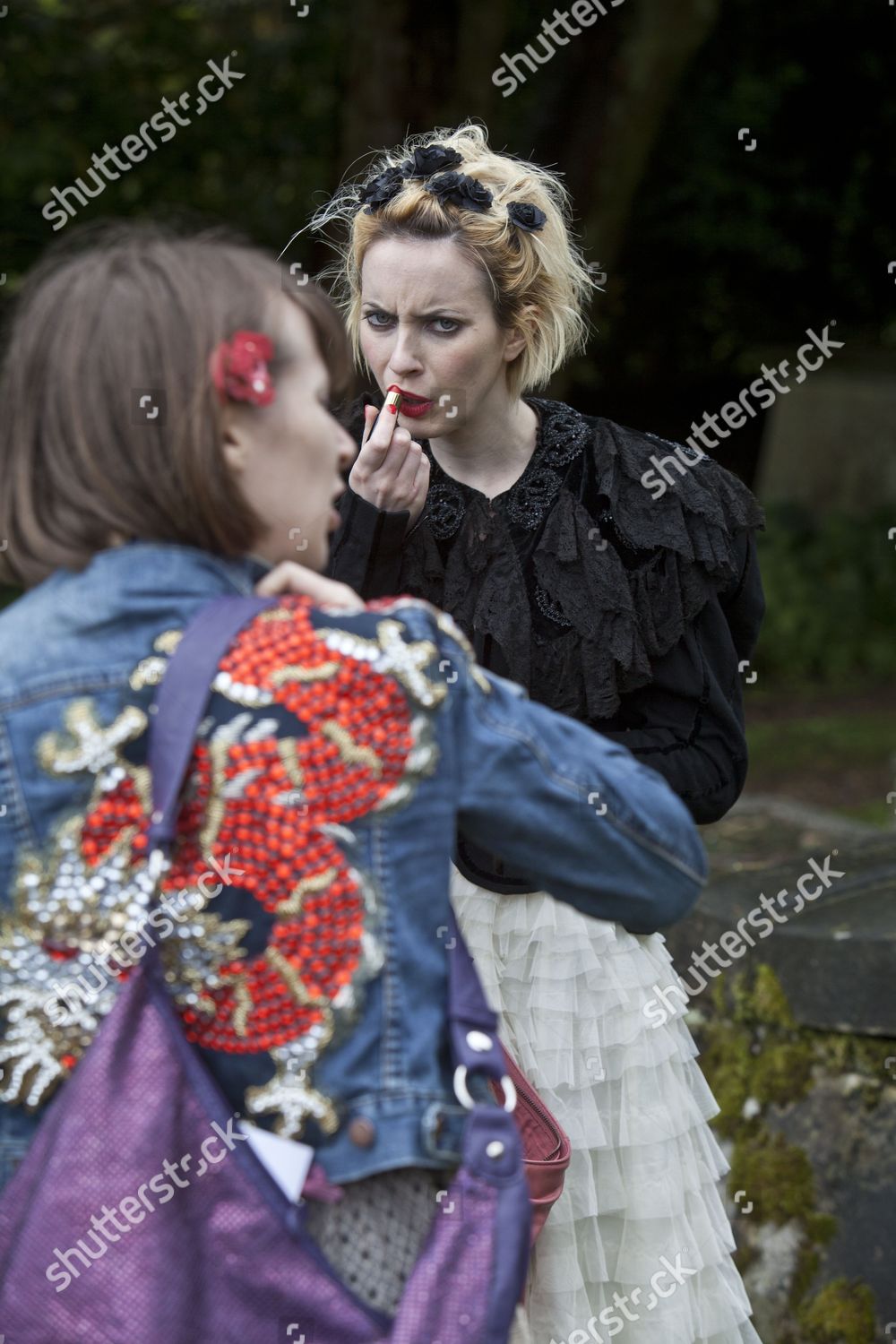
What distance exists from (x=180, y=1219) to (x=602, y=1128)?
117 centimetres

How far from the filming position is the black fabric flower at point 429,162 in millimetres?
2658

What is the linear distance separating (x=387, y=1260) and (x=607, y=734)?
1177 mm

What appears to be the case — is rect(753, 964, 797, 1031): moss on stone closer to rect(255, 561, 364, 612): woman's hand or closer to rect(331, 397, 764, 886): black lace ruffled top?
rect(331, 397, 764, 886): black lace ruffled top

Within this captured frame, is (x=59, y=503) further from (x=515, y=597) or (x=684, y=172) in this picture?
(x=684, y=172)

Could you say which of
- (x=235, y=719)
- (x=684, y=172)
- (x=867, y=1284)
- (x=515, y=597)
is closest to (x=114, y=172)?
(x=684, y=172)

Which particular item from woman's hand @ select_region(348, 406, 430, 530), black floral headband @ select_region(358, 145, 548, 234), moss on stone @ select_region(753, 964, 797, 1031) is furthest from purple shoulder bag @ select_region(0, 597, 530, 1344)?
moss on stone @ select_region(753, 964, 797, 1031)

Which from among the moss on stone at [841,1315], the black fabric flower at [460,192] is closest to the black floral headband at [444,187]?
the black fabric flower at [460,192]

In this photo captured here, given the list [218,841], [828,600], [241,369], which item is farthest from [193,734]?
[828,600]

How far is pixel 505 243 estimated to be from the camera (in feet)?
8.50

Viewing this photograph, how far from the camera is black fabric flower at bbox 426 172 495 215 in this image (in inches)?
101

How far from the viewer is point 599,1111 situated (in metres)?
2.47

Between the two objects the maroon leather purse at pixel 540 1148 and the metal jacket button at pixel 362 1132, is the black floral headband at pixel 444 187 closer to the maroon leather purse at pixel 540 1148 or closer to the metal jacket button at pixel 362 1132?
the maroon leather purse at pixel 540 1148

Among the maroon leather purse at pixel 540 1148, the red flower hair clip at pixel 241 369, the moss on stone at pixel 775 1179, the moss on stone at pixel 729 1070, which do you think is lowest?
the moss on stone at pixel 775 1179

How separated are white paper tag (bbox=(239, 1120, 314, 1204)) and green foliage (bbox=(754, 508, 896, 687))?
8.21 m
